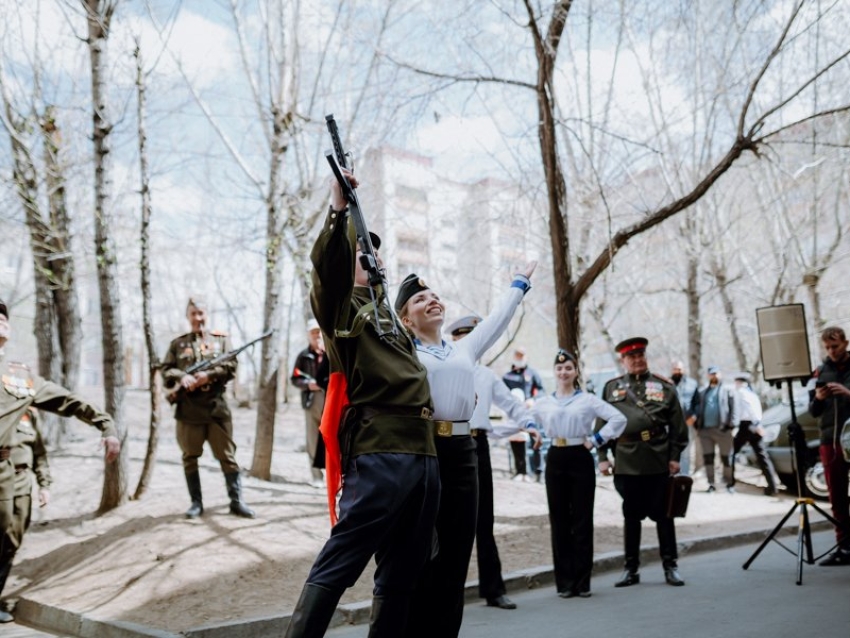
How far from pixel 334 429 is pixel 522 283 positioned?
1.76 metres

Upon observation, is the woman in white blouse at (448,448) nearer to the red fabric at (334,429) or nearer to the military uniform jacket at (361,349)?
the military uniform jacket at (361,349)

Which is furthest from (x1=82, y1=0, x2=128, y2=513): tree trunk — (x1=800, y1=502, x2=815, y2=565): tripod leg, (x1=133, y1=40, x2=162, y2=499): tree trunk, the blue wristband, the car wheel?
the car wheel

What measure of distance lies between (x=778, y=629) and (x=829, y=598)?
4.06 ft

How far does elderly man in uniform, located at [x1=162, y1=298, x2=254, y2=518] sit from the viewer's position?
8.70m

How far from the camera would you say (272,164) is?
12.0 m

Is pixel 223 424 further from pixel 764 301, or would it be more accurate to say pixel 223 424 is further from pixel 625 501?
pixel 764 301

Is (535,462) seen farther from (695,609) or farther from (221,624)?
(221,624)

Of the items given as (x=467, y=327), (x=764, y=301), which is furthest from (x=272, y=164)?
(x=764, y=301)

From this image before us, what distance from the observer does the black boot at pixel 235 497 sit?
870 cm

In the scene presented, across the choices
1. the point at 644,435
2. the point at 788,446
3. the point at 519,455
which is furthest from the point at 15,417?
the point at 788,446

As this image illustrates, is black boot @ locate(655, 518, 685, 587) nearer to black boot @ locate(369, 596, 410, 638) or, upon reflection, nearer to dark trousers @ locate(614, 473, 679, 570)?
dark trousers @ locate(614, 473, 679, 570)

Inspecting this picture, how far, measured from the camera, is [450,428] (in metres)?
4.45

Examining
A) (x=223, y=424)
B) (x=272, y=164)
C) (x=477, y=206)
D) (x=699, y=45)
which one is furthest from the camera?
(x=477, y=206)

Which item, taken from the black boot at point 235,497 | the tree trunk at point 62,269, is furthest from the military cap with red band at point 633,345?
the tree trunk at point 62,269
